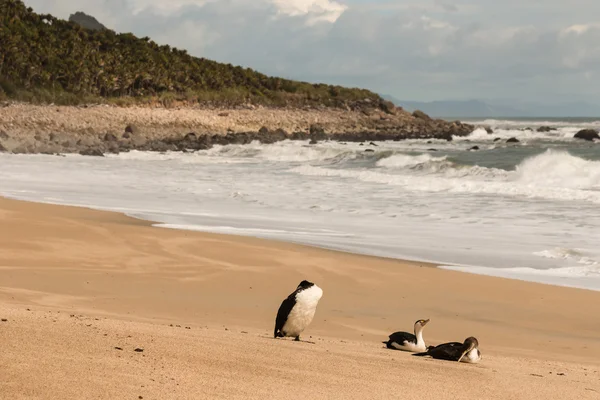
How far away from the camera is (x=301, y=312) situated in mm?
6973

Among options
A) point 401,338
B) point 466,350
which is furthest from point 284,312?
point 466,350

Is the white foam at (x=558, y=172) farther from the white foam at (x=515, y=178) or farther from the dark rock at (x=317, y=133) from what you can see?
the dark rock at (x=317, y=133)

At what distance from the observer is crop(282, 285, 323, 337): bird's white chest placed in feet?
22.8

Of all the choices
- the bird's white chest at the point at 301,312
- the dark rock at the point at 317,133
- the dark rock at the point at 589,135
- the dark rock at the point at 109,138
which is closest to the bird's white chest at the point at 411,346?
the bird's white chest at the point at 301,312

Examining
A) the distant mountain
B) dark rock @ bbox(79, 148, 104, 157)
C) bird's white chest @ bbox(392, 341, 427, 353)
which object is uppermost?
the distant mountain

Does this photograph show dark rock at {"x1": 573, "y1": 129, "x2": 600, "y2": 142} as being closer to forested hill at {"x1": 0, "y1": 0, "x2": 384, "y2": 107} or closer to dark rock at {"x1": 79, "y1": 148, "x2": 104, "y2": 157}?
forested hill at {"x1": 0, "y1": 0, "x2": 384, "y2": 107}

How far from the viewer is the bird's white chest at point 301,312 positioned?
273 inches

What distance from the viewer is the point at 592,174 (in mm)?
27969

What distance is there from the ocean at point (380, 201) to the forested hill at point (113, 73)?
28122mm

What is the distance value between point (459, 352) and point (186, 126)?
5277 cm

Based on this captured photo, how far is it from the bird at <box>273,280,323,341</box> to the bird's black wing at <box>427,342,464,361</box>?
1051 millimetres

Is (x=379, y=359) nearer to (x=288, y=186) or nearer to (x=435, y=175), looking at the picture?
(x=288, y=186)

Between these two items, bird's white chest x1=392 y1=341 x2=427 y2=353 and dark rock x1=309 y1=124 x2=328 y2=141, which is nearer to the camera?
bird's white chest x1=392 y1=341 x2=427 y2=353

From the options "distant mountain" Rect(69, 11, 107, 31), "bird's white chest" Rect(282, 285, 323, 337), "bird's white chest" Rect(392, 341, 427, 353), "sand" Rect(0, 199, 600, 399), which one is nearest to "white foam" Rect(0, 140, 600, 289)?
"sand" Rect(0, 199, 600, 399)
